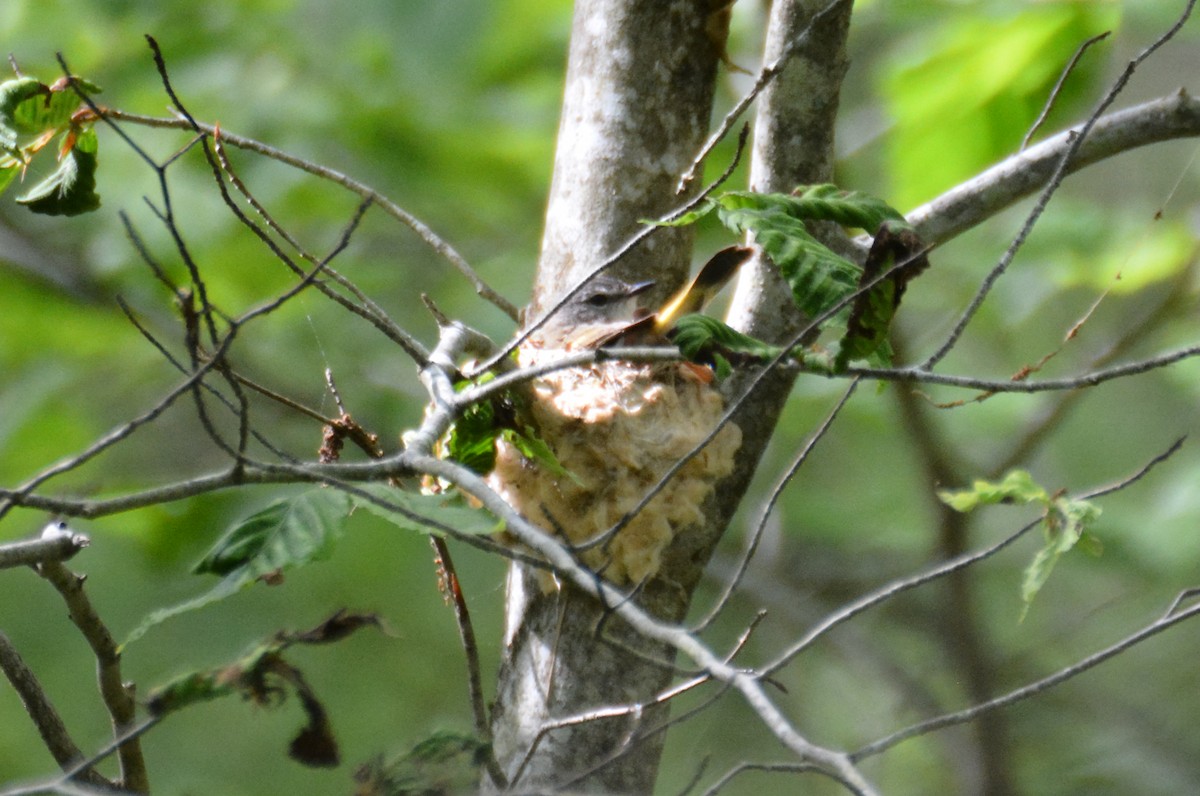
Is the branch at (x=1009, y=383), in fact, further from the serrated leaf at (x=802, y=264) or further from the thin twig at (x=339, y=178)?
the thin twig at (x=339, y=178)

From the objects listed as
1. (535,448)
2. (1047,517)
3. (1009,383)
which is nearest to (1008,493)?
(1047,517)

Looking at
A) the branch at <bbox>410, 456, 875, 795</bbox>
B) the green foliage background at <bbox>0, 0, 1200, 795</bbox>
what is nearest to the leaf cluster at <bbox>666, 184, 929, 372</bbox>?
the branch at <bbox>410, 456, 875, 795</bbox>

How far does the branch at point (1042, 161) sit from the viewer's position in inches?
Answer: 73.3

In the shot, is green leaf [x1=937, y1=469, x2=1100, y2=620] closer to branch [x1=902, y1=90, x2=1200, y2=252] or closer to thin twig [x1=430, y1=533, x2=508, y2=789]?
branch [x1=902, y1=90, x2=1200, y2=252]

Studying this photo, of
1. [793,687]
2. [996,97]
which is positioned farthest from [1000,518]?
[996,97]

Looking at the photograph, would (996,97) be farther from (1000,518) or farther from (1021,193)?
(1000,518)

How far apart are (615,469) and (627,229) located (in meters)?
0.44

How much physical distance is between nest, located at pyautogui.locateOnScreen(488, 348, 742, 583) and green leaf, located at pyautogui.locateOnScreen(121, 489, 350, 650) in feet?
1.53

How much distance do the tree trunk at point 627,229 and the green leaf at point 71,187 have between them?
75cm

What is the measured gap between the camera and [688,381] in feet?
6.43

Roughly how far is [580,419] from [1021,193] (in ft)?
2.79

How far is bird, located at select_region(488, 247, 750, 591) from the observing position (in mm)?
1795

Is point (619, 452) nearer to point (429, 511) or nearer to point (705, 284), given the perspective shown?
point (705, 284)

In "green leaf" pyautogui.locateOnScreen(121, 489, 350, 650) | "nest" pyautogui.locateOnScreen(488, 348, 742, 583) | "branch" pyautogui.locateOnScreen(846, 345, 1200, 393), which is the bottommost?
"branch" pyautogui.locateOnScreen(846, 345, 1200, 393)
